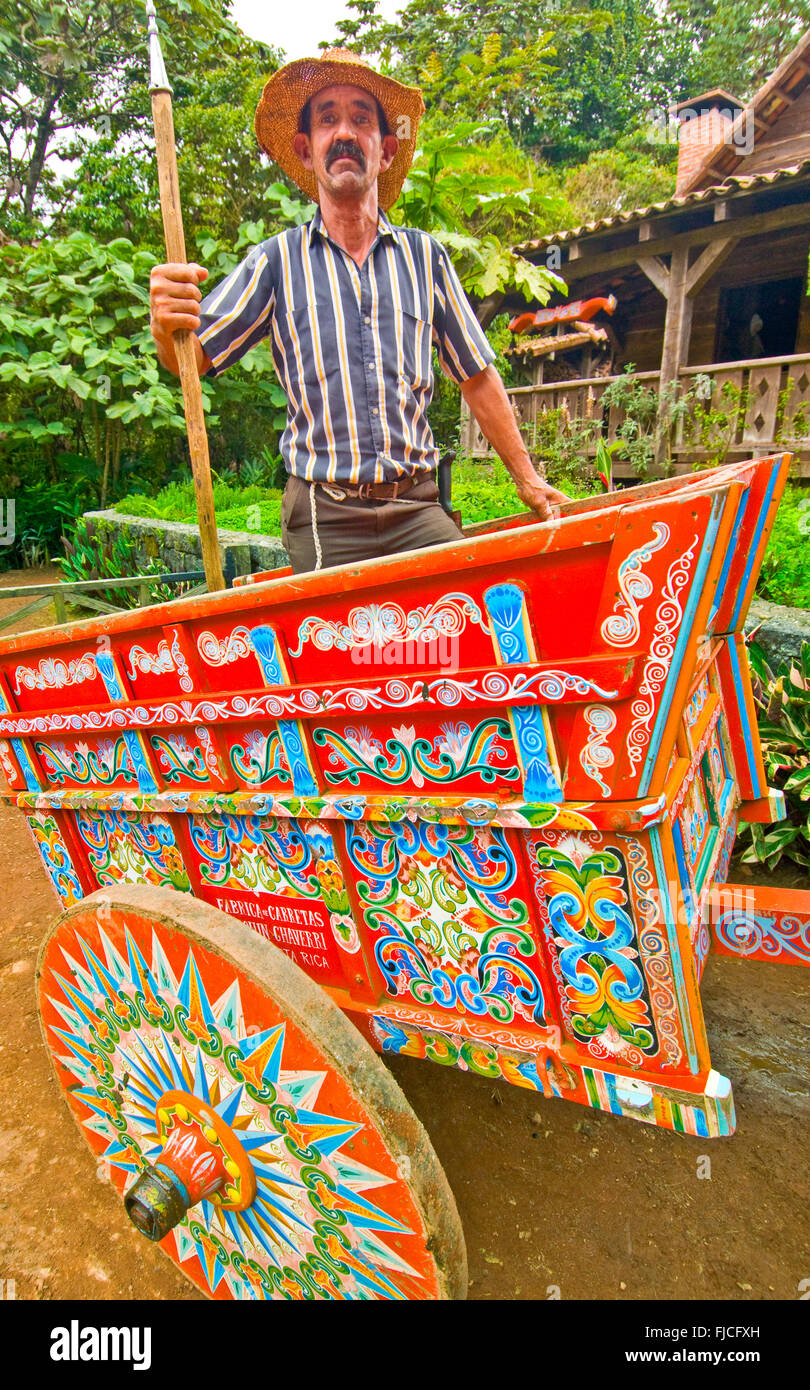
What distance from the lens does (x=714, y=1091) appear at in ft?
3.67

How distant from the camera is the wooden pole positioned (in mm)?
1552

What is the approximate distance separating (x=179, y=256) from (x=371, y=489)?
0.69m

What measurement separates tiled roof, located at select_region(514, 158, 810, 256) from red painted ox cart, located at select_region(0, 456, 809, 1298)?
6810 millimetres

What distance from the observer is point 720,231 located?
767cm

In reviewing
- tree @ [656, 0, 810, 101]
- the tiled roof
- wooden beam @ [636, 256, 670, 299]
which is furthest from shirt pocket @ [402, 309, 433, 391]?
tree @ [656, 0, 810, 101]

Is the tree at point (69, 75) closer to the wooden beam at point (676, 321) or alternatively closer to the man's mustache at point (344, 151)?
the wooden beam at point (676, 321)

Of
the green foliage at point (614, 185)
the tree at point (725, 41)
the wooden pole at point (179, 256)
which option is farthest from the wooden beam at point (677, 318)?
the tree at point (725, 41)

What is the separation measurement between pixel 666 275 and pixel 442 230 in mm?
2879

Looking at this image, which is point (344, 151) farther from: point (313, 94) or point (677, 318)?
point (677, 318)

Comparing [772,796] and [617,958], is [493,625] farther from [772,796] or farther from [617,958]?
[772,796]

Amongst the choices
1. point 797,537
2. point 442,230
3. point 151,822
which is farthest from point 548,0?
point 151,822

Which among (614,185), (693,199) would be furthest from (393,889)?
(614,185)

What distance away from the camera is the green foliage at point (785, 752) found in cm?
257

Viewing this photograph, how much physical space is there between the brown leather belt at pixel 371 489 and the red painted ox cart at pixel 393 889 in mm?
798
